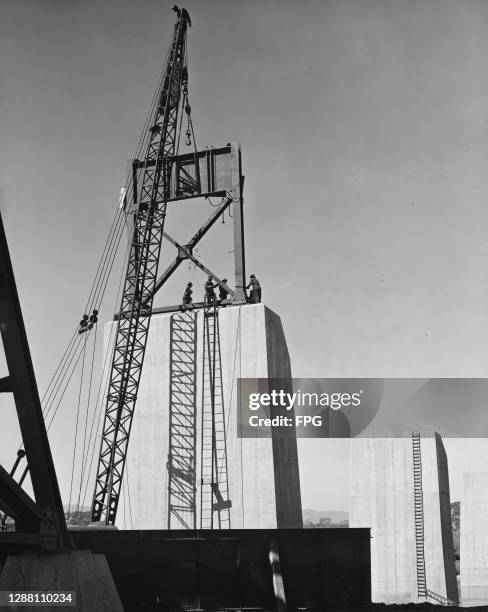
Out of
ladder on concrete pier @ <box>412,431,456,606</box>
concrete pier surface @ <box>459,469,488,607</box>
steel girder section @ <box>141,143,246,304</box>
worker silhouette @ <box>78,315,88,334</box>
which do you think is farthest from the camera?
concrete pier surface @ <box>459,469,488,607</box>

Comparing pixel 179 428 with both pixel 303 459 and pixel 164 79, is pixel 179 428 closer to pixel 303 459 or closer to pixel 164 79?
pixel 303 459

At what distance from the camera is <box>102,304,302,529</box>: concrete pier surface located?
24.9 meters

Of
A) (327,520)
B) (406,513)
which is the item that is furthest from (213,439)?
(327,520)

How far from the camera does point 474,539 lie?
1802 inches

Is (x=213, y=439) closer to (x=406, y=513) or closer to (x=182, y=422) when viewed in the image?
(x=182, y=422)

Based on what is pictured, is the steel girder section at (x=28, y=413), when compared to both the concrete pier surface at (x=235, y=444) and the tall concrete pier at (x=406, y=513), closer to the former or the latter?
the concrete pier surface at (x=235, y=444)

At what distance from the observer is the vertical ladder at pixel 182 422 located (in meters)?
26.1

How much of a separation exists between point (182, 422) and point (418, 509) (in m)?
19.7

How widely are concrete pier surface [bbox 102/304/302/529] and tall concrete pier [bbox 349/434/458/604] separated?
52.5 feet

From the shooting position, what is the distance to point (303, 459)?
27891 millimetres
